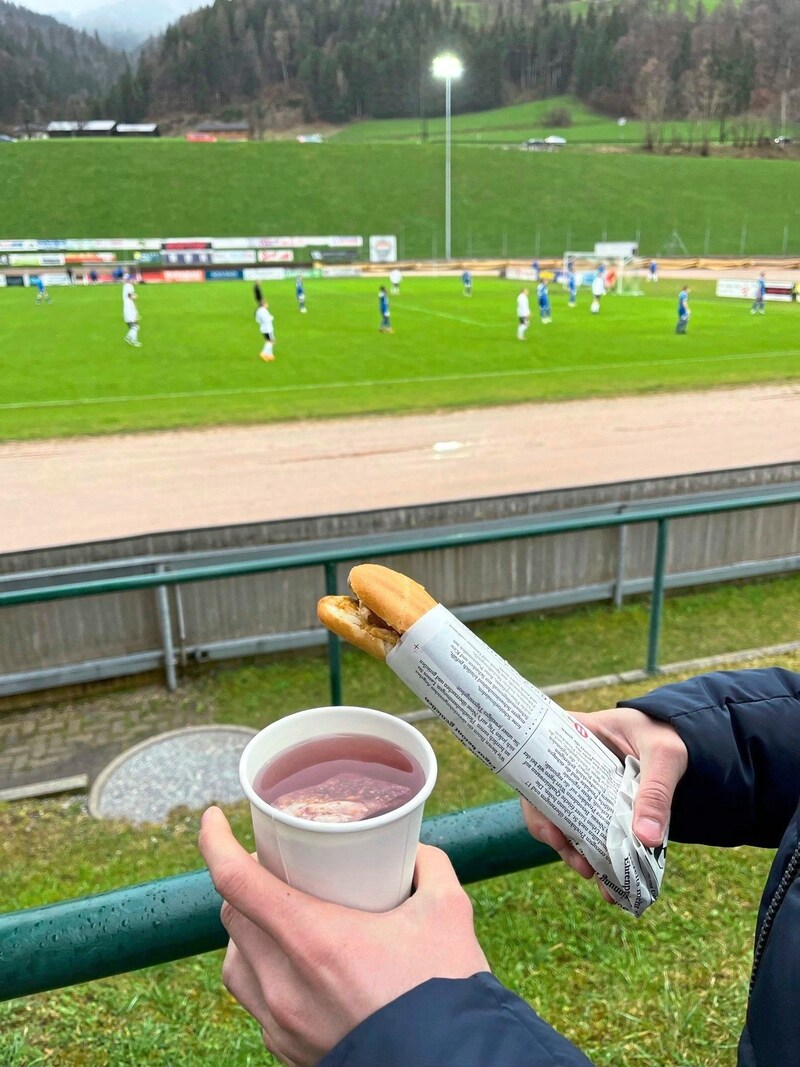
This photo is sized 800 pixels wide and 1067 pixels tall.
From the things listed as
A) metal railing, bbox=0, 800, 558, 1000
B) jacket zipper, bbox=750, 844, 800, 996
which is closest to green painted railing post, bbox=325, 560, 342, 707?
metal railing, bbox=0, 800, 558, 1000

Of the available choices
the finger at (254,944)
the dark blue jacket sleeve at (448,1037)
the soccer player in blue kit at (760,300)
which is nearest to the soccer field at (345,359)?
the soccer player in blue kit at (760,300)

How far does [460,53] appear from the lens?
133m

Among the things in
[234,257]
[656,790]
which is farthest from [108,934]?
[234,257]

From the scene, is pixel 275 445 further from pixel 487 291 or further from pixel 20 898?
pixel 487 291

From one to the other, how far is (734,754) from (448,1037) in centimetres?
86

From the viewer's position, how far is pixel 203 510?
1173 centimetres

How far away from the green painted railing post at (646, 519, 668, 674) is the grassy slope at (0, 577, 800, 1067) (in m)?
1.76

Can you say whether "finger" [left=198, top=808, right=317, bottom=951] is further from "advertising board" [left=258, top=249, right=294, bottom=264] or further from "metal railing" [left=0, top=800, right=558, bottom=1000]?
"advertising board" [left=258, top=249, right=294, bottom=264]

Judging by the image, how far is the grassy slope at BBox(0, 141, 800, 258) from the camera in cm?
6225

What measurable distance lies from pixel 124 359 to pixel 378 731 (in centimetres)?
2359

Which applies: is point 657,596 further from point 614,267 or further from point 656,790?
point 614,267

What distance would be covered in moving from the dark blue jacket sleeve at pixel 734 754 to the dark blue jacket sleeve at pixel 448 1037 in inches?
27.1

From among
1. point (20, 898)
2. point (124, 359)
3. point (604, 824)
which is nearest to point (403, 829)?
point (604, 824)

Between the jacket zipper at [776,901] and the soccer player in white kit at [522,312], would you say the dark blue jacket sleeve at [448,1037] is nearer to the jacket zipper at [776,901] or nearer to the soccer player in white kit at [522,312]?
the jacket zipper at [776,901]
